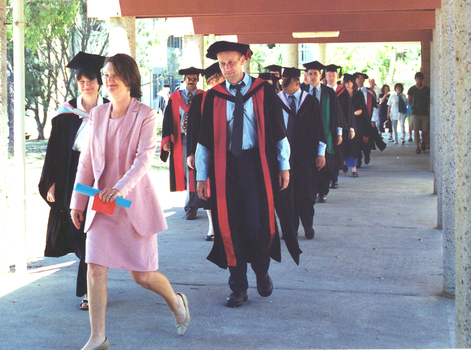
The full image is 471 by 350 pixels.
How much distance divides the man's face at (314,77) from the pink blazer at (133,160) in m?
Answer: 5.46

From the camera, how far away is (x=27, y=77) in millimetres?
23766

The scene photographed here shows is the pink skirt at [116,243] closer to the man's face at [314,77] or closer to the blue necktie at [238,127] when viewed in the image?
the blue necktie at [238,127]

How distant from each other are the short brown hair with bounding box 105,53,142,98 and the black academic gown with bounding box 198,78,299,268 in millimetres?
950

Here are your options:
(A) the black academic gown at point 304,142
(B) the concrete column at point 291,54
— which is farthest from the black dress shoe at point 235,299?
(B) the concrete column at point 291,54

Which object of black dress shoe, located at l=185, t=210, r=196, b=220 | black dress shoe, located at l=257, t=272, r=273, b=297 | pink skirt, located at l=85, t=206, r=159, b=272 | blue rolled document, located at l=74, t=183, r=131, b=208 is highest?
blue rolled document, located at l=74, t=183, r=131, b=208

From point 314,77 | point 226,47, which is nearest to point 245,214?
point 226,47

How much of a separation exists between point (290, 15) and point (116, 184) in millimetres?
11071

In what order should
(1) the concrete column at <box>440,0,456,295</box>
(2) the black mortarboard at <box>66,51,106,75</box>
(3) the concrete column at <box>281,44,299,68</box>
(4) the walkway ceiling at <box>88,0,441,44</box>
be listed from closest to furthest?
(2) the black mortarboard at <box>66,51,106,75</box>, (1) the concrete column at <box>440,0,456,295</box>, (4) the walkway ceiling at <box>88,0,441,44</box>, (3) the concrete column at <box>281,44,299,68</box>

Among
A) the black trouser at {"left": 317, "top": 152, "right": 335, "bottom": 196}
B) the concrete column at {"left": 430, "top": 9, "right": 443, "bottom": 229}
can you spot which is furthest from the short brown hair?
the black trouser at {"left": 317, "top": 152, "right": 335, "bottom": 196}

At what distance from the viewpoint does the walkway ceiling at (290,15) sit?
10.2 meters

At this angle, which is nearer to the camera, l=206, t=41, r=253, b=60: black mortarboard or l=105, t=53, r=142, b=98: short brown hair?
l=105, t=53, r=142, b=98: short brown hair

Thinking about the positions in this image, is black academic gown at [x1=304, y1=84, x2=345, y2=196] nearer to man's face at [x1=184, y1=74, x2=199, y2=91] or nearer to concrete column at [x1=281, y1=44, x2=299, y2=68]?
man's face at [x1=184, y1=74, x2=199, y2=91]

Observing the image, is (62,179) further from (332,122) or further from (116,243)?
(332,122)

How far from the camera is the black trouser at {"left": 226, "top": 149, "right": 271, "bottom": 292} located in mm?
5004
